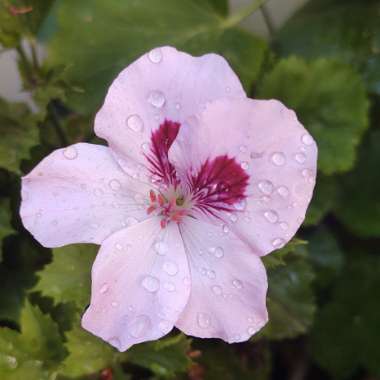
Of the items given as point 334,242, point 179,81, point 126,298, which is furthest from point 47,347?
point 334,242

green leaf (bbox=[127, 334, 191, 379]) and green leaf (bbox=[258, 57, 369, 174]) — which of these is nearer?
green leaf (bbox=[127, 334, 191, 379])

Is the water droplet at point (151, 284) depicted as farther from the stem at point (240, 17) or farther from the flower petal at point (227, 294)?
the stem at point (240, 17)

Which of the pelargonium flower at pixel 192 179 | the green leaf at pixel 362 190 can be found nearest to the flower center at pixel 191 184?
the pelargonium flower at pixel 192 179

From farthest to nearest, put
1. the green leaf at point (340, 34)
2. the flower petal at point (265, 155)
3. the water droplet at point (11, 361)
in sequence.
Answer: the green leaf at point (340, 34)
the water droplet at point (11, 361)
the flower petal at point (265, 155)

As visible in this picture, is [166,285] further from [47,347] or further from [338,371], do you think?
[338,371]

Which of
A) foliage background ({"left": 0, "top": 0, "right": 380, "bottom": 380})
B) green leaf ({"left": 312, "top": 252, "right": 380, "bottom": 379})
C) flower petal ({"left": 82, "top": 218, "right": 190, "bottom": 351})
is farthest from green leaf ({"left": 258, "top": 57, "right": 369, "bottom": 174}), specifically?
flower petal ({"left": 82, "top": 218, "right": 190, "bottom": 351})

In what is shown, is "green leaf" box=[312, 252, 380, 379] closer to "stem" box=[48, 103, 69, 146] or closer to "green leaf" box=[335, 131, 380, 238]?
"green leaf" box=[335, 131, 380, 238]
